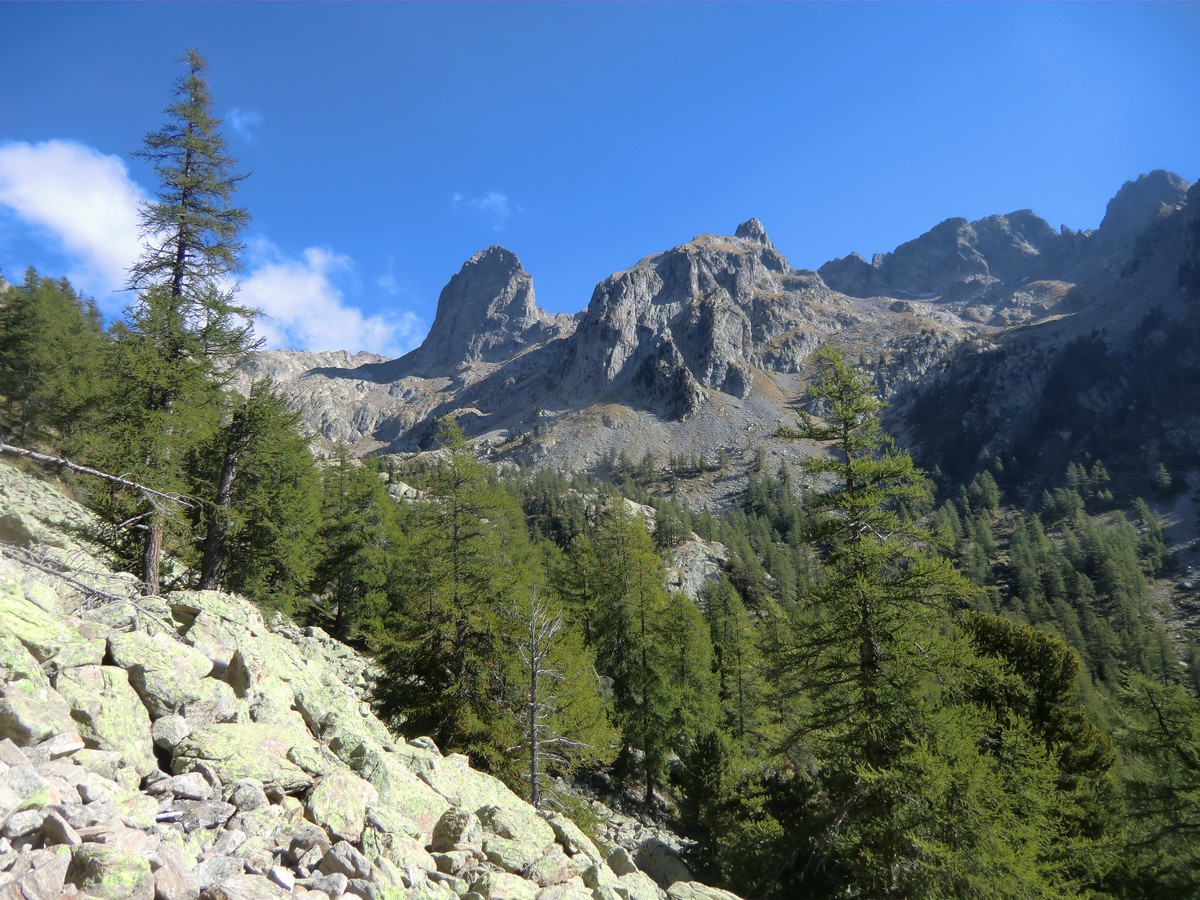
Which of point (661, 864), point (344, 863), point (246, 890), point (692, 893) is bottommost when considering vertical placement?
point (661, 864)

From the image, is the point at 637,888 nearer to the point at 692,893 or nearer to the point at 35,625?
the point at 692,893

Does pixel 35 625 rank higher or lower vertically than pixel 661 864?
higher

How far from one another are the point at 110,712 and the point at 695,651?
25.5 metres

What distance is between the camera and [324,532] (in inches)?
1137

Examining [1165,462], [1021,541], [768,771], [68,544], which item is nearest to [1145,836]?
[768,771]

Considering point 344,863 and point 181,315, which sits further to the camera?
point 181,315

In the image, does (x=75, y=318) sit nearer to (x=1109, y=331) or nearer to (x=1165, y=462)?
(x=1165, y=462)

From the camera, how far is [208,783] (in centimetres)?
623

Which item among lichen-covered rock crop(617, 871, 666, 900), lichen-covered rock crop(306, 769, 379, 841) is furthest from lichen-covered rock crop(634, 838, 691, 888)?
lichen-covered rock crop(306, 769, 379, 841)

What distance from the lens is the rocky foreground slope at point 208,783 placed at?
4715 mm

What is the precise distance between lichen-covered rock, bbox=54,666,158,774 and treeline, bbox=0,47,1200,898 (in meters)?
2.10

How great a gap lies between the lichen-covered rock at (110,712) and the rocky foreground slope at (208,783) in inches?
0.7

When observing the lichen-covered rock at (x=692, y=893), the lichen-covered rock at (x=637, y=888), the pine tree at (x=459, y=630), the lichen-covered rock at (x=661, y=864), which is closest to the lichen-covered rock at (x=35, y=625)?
the lichen-covered rock at (x=637, y=888)

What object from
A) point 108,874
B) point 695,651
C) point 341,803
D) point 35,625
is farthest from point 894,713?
point 695,651
